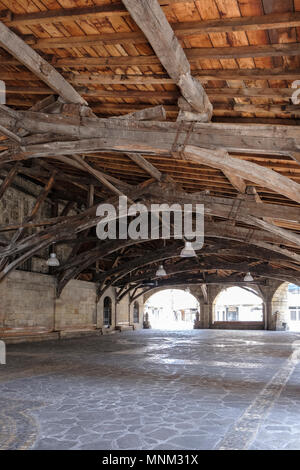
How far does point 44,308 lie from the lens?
14828 millimetres

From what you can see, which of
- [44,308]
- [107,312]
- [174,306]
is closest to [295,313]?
[174,306]

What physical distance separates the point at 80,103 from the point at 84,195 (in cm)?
828

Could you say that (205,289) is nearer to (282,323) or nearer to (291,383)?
(282,323)

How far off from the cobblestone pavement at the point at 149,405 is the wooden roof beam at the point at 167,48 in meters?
3.46

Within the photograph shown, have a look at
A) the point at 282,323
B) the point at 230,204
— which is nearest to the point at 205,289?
the point at 282,323

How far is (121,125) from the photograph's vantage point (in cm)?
528

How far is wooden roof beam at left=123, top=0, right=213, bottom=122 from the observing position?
11.0 ft

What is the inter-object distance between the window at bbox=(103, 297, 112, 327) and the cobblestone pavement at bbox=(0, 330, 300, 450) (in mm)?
12291

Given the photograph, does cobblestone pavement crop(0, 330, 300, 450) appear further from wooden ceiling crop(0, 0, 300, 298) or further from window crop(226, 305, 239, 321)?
window crop(226, 305, 239, 321)

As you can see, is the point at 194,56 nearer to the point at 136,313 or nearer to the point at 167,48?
the point at 167,48

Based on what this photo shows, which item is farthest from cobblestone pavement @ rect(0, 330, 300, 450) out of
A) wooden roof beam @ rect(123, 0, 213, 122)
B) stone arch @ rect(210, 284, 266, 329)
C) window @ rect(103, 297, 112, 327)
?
stone arch @ rect(210, 284, 266, 329)

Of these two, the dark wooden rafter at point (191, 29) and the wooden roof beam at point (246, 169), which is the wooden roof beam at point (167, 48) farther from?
the wooden roof beam at point (246, 169)

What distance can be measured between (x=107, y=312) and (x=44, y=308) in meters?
6.67

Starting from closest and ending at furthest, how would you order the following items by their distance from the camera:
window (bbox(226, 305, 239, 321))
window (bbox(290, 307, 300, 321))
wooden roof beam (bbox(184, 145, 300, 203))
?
1. wooden roof beam (bbox(184, 145, 300, 203))
2. window (bbox(226, 305, 239, 321))
3. window (bbox(290, 307, 300, 321))
